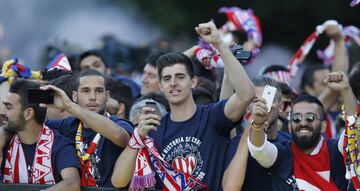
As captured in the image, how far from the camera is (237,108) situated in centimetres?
798

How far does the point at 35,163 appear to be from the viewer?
333 inches

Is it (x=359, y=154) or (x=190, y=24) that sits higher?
(x=190, y=24)

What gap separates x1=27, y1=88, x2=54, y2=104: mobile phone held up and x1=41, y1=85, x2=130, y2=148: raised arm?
38 mm

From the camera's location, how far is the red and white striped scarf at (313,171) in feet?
26.7

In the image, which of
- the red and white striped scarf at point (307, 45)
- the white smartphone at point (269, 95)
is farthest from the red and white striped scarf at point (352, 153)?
the red and white striped scarf at point (307, 45)

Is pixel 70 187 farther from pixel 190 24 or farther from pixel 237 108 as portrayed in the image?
pixel 190 24

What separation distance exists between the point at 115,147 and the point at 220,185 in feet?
3.13

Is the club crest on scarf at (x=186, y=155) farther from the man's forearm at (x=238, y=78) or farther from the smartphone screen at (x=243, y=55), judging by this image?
the smartphone screen at (x=243, y=55)

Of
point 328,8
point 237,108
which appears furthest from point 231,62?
point 328,8

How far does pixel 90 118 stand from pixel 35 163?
2.01 ft

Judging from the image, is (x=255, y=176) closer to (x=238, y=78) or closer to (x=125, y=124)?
(x=238, y=78)

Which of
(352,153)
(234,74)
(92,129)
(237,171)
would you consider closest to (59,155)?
(92,129)

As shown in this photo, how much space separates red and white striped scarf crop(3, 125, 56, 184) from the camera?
27.7 ft

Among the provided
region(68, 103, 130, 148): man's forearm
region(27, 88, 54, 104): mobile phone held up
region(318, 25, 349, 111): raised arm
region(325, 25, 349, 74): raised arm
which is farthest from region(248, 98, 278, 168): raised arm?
region(325, 25, 349, 74): raised arm
